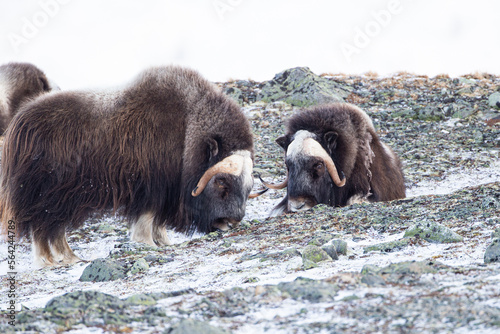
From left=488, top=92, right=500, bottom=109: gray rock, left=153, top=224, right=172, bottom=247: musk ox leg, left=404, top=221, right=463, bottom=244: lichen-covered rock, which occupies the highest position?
left=404, top=221, right=463, bottom=244: lichen-covered rock

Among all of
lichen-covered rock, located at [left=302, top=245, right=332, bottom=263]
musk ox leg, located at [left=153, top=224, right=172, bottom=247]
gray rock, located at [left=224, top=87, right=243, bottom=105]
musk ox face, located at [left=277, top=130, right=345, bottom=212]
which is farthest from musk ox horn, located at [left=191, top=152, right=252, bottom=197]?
gray rock, located at [left=224, top=87, right=243, bottom=105]

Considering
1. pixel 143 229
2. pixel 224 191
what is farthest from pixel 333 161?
pixel 143 229

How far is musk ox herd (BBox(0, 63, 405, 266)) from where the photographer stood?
15.2 ft

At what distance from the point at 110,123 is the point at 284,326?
3.29 meters

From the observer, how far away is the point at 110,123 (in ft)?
15.5

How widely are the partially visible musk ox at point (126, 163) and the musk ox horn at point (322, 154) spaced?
660mm

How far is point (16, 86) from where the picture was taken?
8.89 meters

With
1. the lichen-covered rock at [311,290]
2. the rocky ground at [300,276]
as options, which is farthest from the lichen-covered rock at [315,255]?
the lichen-covered rock at [311,290]

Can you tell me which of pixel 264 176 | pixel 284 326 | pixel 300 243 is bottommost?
pixel 264 176

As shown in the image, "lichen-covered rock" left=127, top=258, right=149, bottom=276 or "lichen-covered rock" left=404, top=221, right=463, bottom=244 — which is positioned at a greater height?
"lichen-covered rock" left=404, top=221, right=463, bottom=244

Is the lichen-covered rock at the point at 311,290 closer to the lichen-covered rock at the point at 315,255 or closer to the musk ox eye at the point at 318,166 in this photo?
the lichen-covered rock at the point at 315,255

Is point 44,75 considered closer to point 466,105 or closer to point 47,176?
point 47,176

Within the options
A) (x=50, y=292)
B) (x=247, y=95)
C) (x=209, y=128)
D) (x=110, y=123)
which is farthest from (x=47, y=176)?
(x=247, y=95)

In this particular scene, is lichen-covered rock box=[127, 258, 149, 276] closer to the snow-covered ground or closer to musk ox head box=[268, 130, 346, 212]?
Answer: the snow-covered ground
